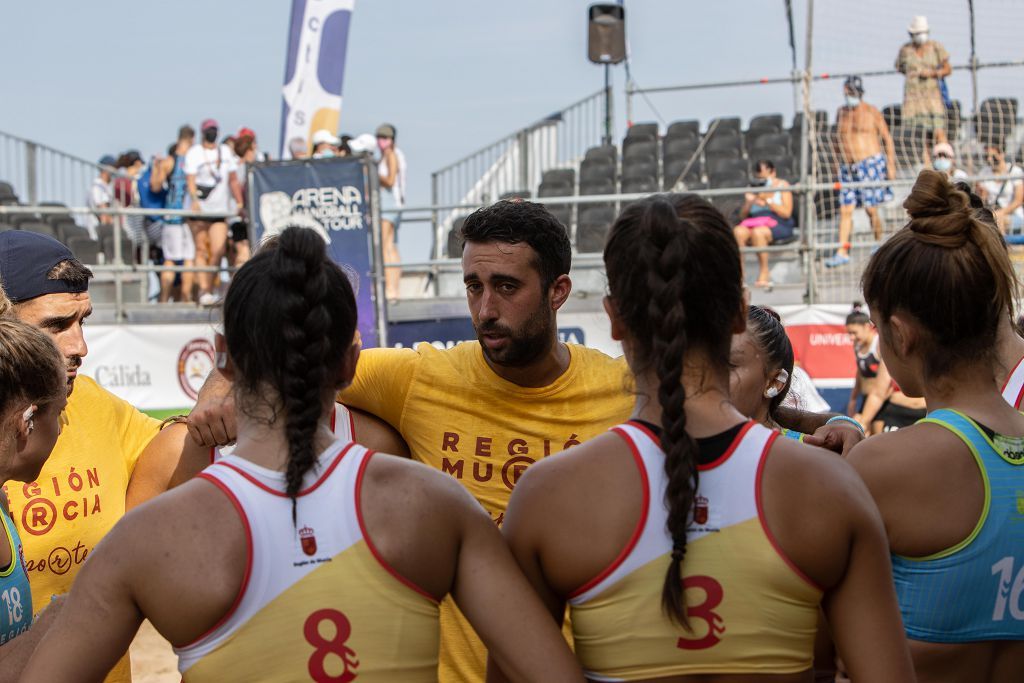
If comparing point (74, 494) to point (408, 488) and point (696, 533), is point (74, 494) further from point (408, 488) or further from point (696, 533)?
point (696, 533)

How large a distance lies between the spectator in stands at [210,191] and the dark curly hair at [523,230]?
955 cm

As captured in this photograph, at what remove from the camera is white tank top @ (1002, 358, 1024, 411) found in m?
3.00

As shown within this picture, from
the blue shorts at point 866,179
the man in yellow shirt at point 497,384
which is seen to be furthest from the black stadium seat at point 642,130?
the man in yellow shirt at point 497,384

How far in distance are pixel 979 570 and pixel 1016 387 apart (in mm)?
1074

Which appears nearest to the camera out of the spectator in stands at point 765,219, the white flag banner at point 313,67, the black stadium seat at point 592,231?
the spectator in stands at point 765,219

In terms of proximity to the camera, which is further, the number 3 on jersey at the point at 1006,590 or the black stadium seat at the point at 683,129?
the black stadium seat at the point at 683,129

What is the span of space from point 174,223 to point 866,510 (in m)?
11.6

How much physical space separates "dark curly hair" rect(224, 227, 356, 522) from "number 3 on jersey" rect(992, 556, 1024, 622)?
1.33 meters

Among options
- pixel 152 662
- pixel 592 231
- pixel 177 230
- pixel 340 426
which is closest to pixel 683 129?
pixel 592 231

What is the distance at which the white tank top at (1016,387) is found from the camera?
3.00 metres

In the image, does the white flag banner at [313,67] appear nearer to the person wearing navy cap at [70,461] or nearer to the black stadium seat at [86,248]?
the black stadium seat at [86,248]

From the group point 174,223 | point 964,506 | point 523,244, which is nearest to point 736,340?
point 523,244

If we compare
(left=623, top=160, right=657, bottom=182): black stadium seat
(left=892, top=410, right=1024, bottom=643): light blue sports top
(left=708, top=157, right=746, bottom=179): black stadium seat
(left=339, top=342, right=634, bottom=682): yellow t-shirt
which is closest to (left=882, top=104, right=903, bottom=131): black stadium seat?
(left=708, top=157, right=746, bottom=179): black stadium seat

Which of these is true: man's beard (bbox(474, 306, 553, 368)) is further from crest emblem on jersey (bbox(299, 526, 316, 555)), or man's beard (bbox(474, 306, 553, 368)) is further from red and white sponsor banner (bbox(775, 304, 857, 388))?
red and white sponsor banner (bbox(775, 304, 857, 388))
